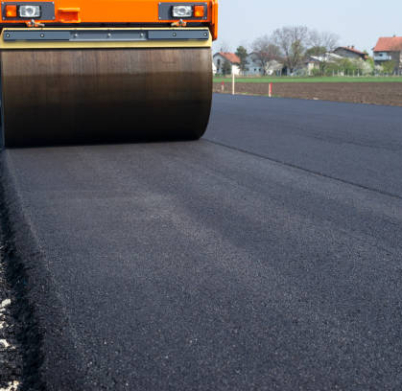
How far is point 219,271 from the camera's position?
3.48 meters

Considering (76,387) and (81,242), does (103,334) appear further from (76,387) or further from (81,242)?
(81,242)

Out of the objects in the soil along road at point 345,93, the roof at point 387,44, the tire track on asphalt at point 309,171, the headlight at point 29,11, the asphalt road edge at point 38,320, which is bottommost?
the asphalt road edge at point 38,320

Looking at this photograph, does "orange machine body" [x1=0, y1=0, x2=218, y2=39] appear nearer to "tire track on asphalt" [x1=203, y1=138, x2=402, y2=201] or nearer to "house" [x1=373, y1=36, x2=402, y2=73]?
"tire track on asphalt" [x1=203, y1=138, x2=402, y2=201]

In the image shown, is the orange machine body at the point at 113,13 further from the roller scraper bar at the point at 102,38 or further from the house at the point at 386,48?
the house at the point at 386,48

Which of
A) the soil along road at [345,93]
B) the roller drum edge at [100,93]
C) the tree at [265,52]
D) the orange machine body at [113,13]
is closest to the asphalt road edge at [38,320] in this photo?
the roller drum edge at [100,93]

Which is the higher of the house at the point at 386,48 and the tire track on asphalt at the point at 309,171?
the house at the point at 386,48

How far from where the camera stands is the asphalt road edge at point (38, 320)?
2355 mm

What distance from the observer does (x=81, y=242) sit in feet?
13.2

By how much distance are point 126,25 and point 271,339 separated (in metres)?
5.75

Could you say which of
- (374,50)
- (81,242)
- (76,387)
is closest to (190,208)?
(81,242)

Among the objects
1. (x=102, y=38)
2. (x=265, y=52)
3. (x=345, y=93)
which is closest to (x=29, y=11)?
(x=102, y=38)

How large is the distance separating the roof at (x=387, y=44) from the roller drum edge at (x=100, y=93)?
13629cm

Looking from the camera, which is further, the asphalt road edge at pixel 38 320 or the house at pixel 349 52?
the house at pixel 349 52

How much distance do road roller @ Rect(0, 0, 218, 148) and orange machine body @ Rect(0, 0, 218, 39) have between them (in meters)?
0.01
